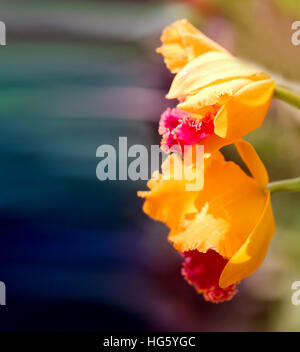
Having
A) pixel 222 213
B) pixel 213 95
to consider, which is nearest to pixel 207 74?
pixel 213 95

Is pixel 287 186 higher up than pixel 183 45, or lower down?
lower down

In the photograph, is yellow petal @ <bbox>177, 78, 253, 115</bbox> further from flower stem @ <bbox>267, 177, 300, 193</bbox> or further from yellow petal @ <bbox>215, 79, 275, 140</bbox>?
flower stem @ <bbox>267, 177, 300, 193</bbox>

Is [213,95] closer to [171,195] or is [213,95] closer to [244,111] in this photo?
[244,111]

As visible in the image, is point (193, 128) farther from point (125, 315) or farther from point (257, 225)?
point (125, 315)

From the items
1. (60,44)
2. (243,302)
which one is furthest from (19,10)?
(243,302)

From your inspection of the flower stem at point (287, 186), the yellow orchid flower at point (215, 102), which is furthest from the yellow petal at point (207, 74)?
the flower stem at point (287, 186)

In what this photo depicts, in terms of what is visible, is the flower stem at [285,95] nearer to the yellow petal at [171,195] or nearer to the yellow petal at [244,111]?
the yellow petal at [244,111]

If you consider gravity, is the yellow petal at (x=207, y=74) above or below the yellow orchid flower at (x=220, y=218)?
above
